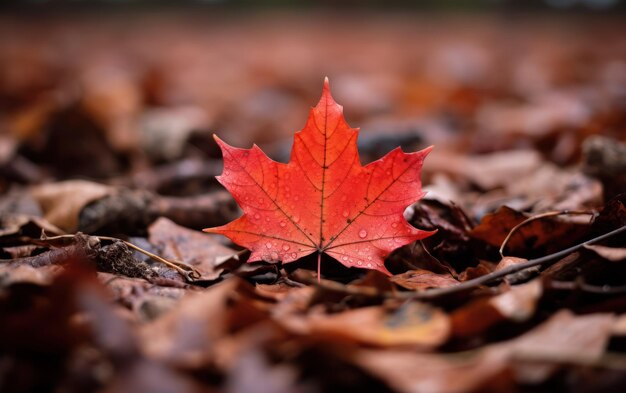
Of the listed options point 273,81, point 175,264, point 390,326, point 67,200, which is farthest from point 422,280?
point 273,81

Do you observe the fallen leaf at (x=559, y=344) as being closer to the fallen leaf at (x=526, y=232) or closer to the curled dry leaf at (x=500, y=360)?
the curled dry leaf at (x=500, y=360)

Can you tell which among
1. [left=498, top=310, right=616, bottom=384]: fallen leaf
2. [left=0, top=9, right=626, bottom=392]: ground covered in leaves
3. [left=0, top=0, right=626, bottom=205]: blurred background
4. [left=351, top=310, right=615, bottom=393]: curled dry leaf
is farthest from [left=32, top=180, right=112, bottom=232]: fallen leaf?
[left=498, top=310, right=616, bottom=384]: fallen leaf

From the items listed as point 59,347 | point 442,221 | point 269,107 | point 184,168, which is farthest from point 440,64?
point 59,347

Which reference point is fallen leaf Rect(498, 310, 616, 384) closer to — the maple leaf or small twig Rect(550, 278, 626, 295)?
small twig Rect(550, 278, 626, 295)

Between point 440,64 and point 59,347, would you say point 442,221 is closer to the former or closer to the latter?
point 59,347

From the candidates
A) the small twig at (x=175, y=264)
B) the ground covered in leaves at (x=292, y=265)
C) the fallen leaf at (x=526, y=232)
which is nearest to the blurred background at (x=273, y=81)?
the ground covered in leaves at (x=292, y=265)

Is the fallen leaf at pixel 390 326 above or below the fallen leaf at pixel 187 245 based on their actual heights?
above
